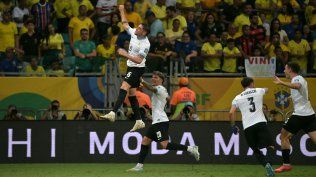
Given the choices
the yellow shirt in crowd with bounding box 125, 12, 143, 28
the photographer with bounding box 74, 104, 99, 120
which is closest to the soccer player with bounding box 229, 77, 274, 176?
the photographer with bounding box 74, 104, 99, 120

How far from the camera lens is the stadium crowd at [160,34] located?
23.4 m

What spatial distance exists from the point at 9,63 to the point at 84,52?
2.09 metres

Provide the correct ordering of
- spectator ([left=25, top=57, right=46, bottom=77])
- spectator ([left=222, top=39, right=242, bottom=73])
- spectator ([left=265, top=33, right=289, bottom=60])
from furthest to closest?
spectator ([left=265, top=33, right=289, bottom=60]) → spectator ([left=222, top=39, right=242, bottom=73]) → spectator ([left=25, top=57, right=46, bottom=77])

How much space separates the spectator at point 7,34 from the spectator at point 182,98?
17.3 ft

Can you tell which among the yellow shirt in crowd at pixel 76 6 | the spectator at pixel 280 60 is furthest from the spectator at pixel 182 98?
the yellow shirt in crowd at pixel 76 6

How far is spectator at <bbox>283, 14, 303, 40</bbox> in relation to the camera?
25922 mm

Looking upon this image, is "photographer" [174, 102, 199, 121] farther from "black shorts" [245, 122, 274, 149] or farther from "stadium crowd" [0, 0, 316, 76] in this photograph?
"black shorts" [245, 122, 274, 149]

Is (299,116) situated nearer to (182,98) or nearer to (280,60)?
(182,98)

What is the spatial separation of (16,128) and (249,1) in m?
9.60

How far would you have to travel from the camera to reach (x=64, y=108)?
2289 cm

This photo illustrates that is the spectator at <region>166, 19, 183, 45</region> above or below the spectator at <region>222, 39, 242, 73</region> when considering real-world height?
above

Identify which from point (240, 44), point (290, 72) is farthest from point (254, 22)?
point (290, 72)

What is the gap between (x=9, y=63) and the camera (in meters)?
23.1

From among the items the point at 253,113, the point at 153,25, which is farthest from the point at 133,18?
the point at 253,113
